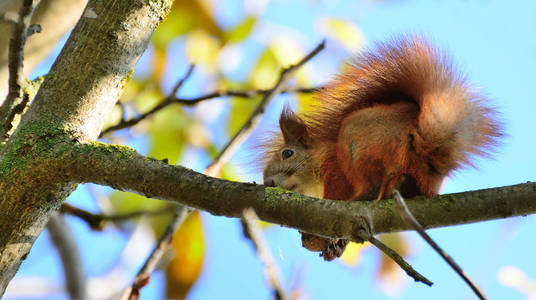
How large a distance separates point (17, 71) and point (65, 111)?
0.18 metres

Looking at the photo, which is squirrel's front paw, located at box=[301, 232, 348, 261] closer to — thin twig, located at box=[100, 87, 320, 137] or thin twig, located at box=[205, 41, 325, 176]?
thin twig, located at box=[205, 41, 325, 176]

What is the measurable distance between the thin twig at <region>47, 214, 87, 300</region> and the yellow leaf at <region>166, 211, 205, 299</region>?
60 centimetres

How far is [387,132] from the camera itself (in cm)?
Result: 163

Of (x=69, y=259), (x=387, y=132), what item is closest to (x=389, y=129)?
(x=387, y=132)

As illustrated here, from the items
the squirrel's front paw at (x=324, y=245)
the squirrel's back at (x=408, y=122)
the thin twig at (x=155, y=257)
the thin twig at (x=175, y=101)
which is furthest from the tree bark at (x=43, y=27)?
the squirrel's front paw at (x=324, y=245)

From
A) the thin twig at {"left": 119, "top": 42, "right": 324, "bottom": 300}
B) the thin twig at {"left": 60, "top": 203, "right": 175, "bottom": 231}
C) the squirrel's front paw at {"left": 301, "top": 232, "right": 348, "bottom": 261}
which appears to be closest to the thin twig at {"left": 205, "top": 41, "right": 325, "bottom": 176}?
the thin twig at {"left": 119, "top": 42, "right": 324, "bottom": 300}

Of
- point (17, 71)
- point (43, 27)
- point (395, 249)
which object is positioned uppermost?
point (43, 27)

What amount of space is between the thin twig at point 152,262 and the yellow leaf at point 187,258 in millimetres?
883

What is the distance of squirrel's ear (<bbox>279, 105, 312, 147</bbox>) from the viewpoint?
219 centimetres

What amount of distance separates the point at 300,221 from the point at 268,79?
83.5 inches

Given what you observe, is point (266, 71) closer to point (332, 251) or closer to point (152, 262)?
point (152, 262)

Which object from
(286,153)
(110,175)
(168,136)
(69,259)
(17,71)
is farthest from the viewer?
(168,136)

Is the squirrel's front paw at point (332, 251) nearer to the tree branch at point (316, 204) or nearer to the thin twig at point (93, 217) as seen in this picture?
the tree branch at point (316, 204)

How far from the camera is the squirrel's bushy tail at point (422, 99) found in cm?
161
